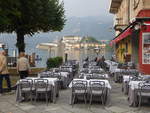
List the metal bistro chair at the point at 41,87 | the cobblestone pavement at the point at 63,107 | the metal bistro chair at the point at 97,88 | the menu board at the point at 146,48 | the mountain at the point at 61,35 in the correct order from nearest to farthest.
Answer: the cobblestone pavement at the point at 63,107 < the metal bistro chair at the point at 97,88 < the metal bistro chair at the point at 41,87 < the menu board at the point at 146,48 < the mountain at the point at 61,35

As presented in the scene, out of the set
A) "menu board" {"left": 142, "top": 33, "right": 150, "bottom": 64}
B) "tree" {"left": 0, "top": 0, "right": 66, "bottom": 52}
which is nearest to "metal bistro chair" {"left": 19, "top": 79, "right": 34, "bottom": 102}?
"tree" {"left": 0, "top": 0, "right": 66, "bottom": 52}

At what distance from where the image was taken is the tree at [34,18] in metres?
20.4

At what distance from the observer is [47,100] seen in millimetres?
11562

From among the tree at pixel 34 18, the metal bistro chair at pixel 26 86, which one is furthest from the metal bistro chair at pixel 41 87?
the tree at pixel 34 18

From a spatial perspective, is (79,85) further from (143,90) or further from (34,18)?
(34,18)

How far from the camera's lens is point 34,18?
21828 millimetres

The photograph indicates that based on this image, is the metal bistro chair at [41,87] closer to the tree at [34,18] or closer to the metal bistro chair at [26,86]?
the metal bistro chair at [26,86]

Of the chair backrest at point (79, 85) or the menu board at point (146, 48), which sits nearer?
the chair backrest at point (79, 85)

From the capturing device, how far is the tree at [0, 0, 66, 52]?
2036cm

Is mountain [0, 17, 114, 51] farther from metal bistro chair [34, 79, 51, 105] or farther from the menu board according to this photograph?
metal bistro chair [34, 79, 51, 105]

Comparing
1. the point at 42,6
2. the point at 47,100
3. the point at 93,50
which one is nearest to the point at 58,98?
the point at 47,100

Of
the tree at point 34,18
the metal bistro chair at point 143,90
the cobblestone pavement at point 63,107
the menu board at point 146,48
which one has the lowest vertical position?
the cobblestone pavement at point 63,107

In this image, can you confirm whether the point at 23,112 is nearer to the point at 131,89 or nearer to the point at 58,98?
the point at 58,98

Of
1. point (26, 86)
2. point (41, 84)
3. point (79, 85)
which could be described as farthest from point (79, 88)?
point (26, 86)
